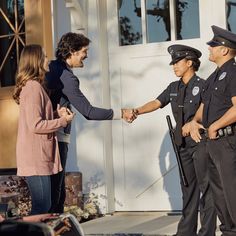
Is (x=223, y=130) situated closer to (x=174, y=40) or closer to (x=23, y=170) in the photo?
(x=23, y=170)

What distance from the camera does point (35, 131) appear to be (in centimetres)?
525

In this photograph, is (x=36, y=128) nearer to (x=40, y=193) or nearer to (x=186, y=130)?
(x=40, y=193)

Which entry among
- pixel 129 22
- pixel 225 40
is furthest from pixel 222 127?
pixel 129 22

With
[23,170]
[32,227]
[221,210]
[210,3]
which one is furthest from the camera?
[210,3]

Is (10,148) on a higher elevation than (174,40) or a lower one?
lower

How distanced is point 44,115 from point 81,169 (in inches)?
107

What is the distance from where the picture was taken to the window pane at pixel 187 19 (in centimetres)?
772

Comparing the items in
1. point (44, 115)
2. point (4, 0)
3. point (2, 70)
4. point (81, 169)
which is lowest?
point (81, 169)

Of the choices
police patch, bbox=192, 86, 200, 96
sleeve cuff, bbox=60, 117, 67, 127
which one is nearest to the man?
sleeve cuff, bbox=60, 117, 67, 127

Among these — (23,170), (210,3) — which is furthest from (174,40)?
(23,170)

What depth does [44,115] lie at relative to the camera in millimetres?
5348

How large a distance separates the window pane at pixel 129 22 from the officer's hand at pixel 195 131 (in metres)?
2.34

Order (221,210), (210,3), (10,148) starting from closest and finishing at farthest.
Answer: (221,210) < (210,3) < (10,148)

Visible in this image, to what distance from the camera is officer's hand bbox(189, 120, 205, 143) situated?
5.80m
